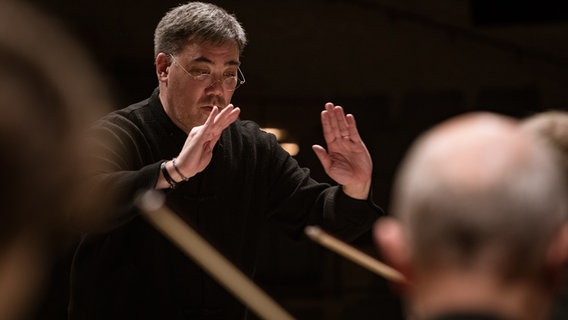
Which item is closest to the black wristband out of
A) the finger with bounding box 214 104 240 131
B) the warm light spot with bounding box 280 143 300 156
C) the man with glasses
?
the man with glasses

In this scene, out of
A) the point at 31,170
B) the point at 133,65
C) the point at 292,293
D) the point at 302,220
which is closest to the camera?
the point at 31,170

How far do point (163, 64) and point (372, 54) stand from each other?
235 cm

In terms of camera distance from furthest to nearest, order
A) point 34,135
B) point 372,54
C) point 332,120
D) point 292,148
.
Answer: point 372,54 → point 292,148 → point 332,120 → point 34,135

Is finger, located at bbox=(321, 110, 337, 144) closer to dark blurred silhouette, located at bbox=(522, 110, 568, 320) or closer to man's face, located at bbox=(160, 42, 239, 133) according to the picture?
man's face, located at bbox=(160, 42, 239, 133)

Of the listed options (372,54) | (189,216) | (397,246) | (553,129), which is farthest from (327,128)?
(372,54)

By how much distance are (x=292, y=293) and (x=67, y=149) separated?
3.26 m

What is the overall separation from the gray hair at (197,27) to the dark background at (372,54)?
1.90m

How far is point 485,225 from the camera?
2.00 feet

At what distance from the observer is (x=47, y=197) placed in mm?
606

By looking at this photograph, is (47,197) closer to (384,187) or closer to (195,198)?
(195,198)

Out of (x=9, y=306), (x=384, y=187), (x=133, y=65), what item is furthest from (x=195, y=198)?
(x=133, y=65)

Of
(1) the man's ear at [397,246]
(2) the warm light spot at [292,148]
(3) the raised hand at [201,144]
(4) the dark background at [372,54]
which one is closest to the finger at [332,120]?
(3) the raised hand at [201,144]

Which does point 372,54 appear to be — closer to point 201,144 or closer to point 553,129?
point 201,144

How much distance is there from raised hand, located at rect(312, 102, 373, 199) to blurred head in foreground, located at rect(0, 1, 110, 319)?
1.53m
